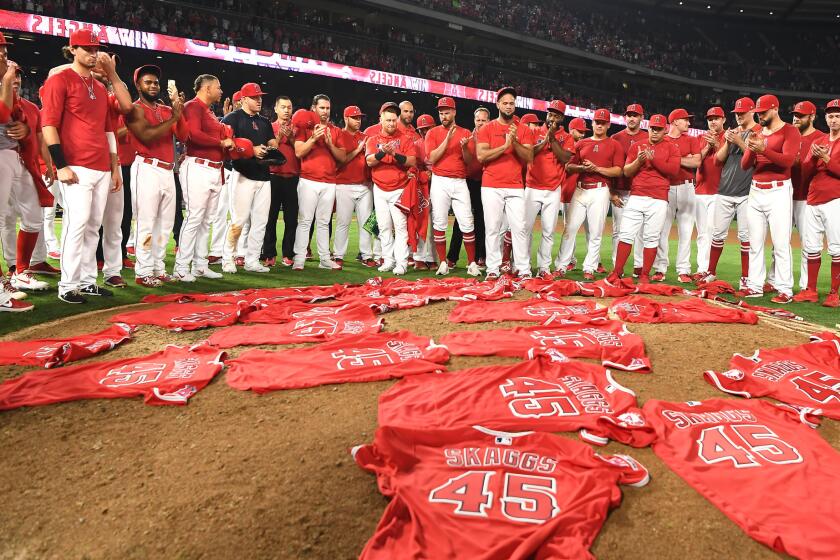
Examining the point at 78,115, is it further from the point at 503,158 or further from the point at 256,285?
the point at 503,158

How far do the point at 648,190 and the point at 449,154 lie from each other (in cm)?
271

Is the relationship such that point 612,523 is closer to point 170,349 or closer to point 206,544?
point 206,544

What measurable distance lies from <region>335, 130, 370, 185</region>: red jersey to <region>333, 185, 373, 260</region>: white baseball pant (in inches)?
4.1

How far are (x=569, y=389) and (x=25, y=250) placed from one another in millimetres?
6088

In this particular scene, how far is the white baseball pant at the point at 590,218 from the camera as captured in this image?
8055 millimetres

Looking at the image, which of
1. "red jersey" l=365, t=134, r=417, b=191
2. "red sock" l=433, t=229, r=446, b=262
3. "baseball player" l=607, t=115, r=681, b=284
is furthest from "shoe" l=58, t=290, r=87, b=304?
"baseball player" l=607, t=115, r=681, b=284

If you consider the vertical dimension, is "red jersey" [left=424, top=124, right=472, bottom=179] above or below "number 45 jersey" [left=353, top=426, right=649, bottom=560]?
above

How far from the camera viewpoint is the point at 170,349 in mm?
3947

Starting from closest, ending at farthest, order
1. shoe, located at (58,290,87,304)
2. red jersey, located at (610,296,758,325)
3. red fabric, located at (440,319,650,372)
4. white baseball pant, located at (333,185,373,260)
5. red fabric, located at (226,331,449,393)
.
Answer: red fabric, located at (226,331,449,393) < red fabric, located at (440,319,650,372) < red jersey, located at (610,296,758,325) < shoe, located at (58,290,87,304) < white baseball pant, located at (333,185,373,260)

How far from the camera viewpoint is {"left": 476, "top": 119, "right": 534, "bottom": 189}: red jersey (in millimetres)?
7441

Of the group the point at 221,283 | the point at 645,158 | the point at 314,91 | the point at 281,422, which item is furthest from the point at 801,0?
the point at 281,422

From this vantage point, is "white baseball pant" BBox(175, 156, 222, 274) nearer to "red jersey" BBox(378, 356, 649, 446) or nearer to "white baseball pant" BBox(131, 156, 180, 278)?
"white baseball pant" BBox(131, 156, 180, 278)

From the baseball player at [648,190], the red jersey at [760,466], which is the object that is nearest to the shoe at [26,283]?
the red jersey at [760,466]

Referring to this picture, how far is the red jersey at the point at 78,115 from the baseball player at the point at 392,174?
353 centimetres
